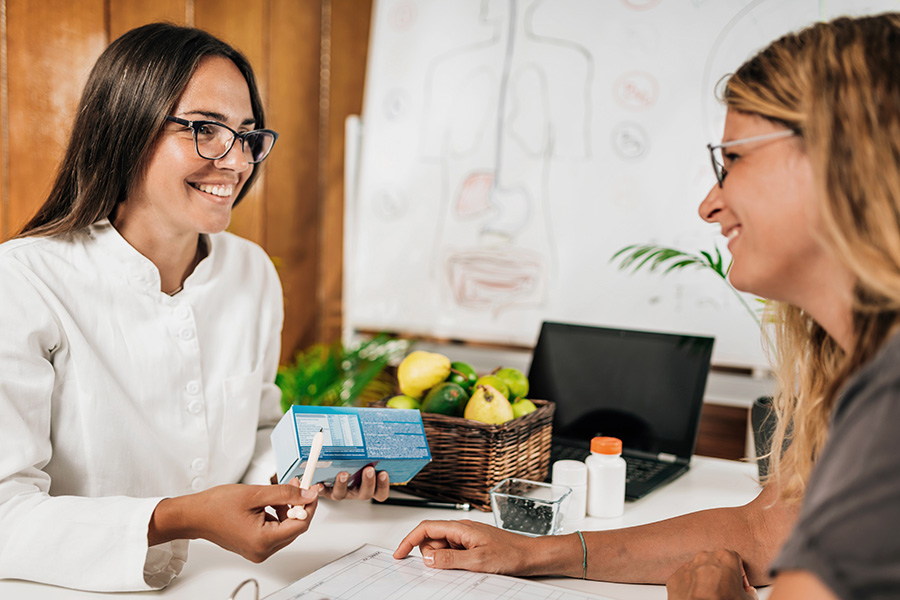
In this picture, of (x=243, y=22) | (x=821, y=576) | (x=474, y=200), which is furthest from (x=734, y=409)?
(x=243, y=22)

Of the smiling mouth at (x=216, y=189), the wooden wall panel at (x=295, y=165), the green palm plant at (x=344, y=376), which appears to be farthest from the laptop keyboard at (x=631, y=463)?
the wooden wall panel at (x=295, y=165)

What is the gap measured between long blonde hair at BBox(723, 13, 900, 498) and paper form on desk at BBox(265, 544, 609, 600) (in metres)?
0.44

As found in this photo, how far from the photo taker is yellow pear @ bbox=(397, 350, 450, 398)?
4.56ft

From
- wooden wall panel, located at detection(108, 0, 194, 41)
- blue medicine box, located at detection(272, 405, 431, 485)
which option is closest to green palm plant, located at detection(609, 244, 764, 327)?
blue medicine box, located at detection(272, 405, 431, 485)

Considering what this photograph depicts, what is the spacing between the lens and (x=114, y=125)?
1.25 meters

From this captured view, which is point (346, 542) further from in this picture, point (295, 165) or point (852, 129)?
point (295, 165)

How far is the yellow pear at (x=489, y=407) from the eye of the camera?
1288 millimetres

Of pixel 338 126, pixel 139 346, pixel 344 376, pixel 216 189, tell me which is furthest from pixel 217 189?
pixel 338 126

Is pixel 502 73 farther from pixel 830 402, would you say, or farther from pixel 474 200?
pixel 830 402

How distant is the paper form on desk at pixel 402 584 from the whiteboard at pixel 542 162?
5.30 ft

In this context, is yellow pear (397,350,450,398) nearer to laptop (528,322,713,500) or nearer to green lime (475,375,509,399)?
green lime (475,375,509,399)

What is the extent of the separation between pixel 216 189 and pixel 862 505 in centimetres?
117

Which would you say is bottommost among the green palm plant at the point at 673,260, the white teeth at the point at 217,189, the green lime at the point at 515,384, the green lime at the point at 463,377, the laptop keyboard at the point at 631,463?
the laptop keyboard at the point at 631,463

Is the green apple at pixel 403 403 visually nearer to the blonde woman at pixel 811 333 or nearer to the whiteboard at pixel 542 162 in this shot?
the blonde woman at pixel 811 333
